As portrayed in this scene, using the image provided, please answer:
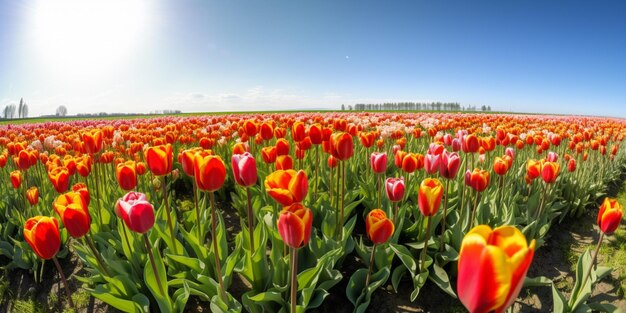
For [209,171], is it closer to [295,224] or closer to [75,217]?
[295,224]

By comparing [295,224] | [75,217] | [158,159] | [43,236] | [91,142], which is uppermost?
[91,142]

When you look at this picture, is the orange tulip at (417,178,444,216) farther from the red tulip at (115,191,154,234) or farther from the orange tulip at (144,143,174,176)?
the orange tulip at (144,143,174,176)

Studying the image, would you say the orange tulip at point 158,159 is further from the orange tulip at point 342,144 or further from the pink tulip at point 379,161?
the pink tulip at point 379,161

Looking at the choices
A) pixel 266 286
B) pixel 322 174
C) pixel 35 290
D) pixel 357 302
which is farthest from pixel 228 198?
pixel 357 302

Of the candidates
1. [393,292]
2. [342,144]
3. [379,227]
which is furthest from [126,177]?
[393,292]

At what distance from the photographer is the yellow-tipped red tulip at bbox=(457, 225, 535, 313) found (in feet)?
2.78

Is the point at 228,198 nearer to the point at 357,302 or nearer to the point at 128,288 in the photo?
the point at 128,288

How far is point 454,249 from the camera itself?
10.6 ft

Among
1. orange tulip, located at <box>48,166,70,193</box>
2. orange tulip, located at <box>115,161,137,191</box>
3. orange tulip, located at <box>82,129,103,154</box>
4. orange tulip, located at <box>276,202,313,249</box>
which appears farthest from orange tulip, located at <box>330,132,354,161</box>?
orange tulip, located at <box>48,166,70,193</box>

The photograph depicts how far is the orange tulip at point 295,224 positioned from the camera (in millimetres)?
1556

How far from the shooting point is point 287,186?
1.92 meters

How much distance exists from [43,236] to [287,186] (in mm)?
1652

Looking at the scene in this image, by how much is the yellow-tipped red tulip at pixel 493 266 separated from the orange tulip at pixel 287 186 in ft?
3.44

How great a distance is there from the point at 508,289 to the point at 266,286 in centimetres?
219
